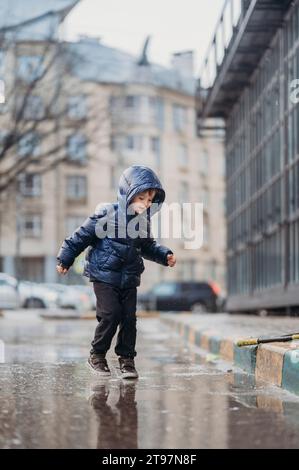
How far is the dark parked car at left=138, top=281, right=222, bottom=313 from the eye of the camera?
37250mm

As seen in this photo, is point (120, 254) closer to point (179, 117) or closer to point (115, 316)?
point (115, 316)

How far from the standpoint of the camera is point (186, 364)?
8070 millimetres

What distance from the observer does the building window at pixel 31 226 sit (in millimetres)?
60594

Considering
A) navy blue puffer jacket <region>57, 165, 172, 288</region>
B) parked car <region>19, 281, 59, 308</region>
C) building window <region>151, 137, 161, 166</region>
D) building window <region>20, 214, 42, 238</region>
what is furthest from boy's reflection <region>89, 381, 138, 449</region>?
building window <region>151, 137, 161, 166</region>

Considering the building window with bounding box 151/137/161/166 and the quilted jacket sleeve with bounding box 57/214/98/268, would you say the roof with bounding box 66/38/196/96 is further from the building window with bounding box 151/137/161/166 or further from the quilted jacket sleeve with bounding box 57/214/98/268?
the quilted jacket sleeve with bounding box 57/214/98/268

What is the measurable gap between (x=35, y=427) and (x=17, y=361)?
3992 mm

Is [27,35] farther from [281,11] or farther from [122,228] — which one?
[122,228]

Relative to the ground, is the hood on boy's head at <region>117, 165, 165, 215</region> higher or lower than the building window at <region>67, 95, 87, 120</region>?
lower

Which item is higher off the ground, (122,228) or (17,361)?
(122,228)

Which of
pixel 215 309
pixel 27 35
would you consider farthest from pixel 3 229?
pixel 27 35

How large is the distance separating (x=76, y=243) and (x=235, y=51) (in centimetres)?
895

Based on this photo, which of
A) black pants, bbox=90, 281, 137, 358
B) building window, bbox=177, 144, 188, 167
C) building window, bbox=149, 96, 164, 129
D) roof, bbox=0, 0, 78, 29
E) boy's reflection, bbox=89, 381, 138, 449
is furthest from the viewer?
building window, bbox=177, 144, 188, 167

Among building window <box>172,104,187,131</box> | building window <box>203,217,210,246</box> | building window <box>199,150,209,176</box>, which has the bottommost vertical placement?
building window <box>203,217,210,246</box>

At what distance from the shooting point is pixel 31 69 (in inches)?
1057
